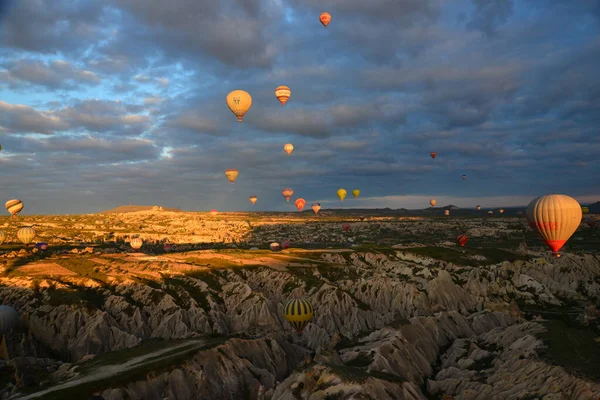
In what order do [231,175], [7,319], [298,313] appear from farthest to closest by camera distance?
1. [231,175]
2. [298,313]
3. [7,319]

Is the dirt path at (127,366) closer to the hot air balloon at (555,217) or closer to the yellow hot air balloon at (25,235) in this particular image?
the hot air balloon at (555,217)

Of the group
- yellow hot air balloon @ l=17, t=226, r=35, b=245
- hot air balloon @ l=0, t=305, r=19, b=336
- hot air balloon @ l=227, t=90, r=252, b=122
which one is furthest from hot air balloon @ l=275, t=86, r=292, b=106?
yellow hot air balloon @ l=17, t=226, r=35, b=245

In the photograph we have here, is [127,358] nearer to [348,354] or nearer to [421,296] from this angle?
[348,354]

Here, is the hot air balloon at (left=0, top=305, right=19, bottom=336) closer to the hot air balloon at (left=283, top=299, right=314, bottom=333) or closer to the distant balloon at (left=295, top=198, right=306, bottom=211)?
the hot air balloon at (left=283, top=299, right=314, bottom=333)

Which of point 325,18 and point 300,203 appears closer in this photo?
point 325,18

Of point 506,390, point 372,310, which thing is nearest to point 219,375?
point 506,390

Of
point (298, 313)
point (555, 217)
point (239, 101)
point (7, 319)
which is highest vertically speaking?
point (239, 101)

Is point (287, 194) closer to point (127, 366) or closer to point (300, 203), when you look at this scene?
point (300, 203)

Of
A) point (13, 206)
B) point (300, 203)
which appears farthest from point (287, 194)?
point (13, 206)
